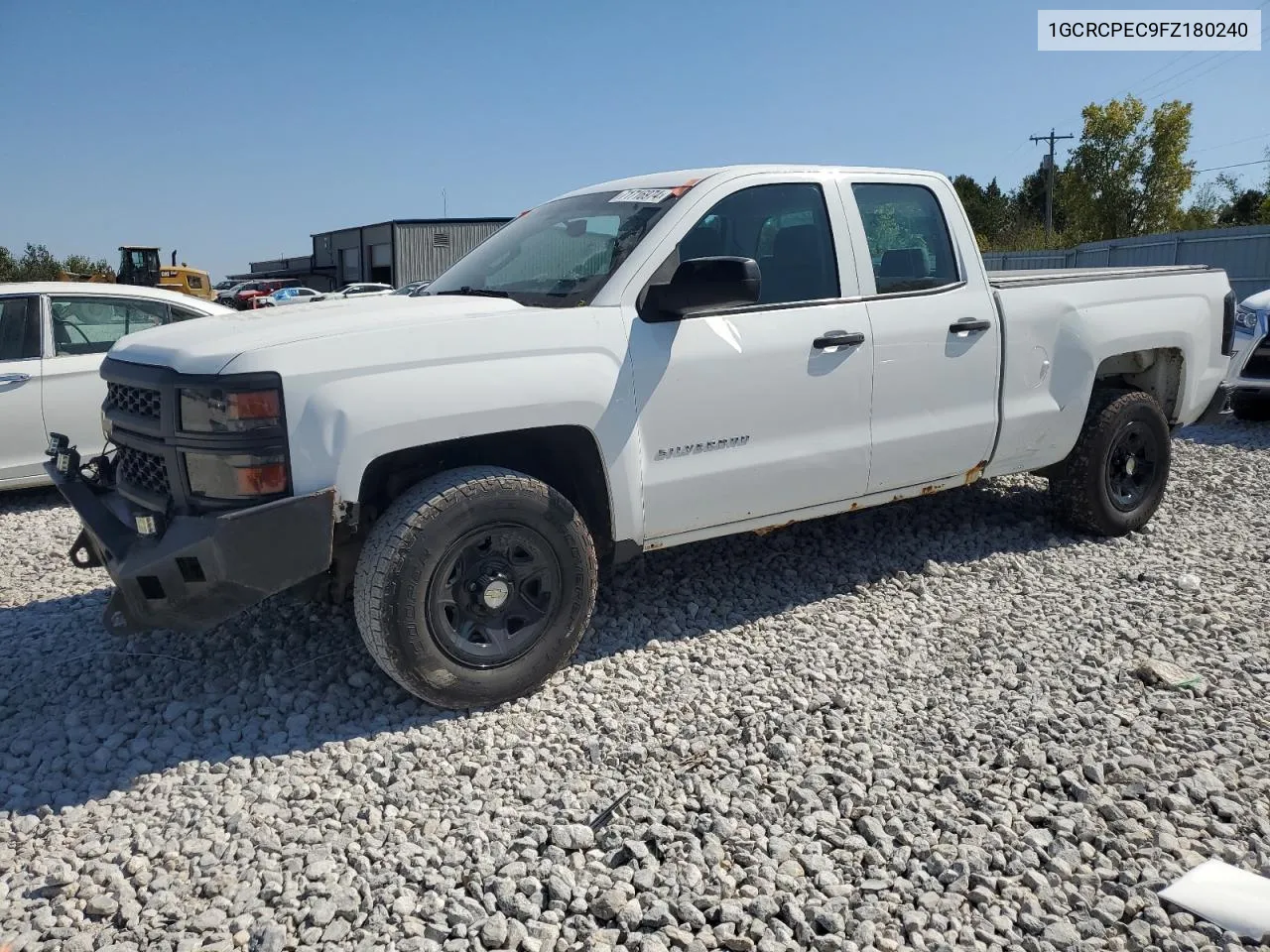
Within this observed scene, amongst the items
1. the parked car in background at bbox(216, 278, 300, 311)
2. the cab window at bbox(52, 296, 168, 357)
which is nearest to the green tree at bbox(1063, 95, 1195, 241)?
the parked car in background at bbox(216, 278, 300, 311)

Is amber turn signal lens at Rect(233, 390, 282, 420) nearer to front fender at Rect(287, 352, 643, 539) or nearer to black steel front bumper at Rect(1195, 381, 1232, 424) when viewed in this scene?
front fender at Rect(287, 352, 643, 539)

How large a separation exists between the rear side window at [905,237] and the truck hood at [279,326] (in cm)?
176

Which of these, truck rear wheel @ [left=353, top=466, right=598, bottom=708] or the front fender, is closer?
the front fender

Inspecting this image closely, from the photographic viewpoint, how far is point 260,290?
129 feet

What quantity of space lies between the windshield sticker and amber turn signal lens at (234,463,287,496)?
1936 mm

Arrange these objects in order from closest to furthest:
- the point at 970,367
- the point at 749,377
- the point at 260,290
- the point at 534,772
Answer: the point at 534,772 → the point at 749,377 → the point at 970,367 → the point at 260,290

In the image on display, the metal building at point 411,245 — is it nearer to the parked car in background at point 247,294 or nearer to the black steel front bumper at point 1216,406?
the parked car in background at point 247,294

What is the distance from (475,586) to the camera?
3572mm

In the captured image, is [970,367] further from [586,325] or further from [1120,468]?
[586,325]

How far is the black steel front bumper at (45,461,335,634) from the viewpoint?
311cm

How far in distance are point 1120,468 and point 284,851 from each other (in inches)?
191

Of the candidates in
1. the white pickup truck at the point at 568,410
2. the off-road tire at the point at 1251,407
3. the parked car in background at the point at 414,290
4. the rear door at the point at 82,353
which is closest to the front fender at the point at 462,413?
the white pickup truck at the point at 568,410

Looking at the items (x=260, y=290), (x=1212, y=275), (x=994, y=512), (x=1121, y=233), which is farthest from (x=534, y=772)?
(x=1121, y=233)

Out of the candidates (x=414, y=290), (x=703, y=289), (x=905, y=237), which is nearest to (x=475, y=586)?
(x=703, y=289)
